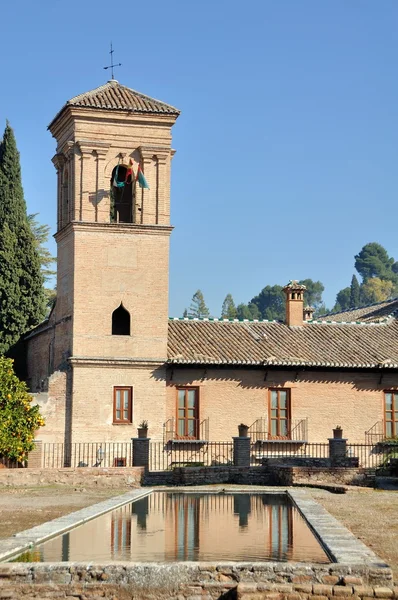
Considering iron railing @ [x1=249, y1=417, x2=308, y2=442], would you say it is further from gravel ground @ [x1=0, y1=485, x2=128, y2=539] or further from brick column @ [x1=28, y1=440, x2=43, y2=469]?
gravel ground @ [x1=0, y1=485, x2=128, y2=539]

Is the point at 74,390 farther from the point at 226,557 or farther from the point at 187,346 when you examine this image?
the point at 226,557

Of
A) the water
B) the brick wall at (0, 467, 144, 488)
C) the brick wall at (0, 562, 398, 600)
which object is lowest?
the brick wall at (0, 562, 398, 600)

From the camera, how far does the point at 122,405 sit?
107 ft

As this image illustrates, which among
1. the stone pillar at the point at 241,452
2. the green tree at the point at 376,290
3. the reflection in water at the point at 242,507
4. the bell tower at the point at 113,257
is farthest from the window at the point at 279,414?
the green tree at the point at 376,290

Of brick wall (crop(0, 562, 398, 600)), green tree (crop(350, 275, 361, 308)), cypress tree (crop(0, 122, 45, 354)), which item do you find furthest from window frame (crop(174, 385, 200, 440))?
green tree (crop(350, 275, 361, 308))

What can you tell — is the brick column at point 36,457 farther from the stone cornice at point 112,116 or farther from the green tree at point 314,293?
the green tree at point 314,293

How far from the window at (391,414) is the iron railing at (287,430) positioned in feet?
9.38

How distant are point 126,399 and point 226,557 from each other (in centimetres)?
1963

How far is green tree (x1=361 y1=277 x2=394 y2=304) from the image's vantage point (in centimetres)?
13291

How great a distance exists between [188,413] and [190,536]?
59.0ft

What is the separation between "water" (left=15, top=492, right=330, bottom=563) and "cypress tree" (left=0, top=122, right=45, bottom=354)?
2021cm

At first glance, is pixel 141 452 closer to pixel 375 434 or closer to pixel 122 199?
pixel 375 434

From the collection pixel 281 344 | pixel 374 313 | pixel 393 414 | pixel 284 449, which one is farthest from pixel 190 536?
pixel 374 313

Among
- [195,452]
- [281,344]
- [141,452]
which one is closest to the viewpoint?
[141,452]
